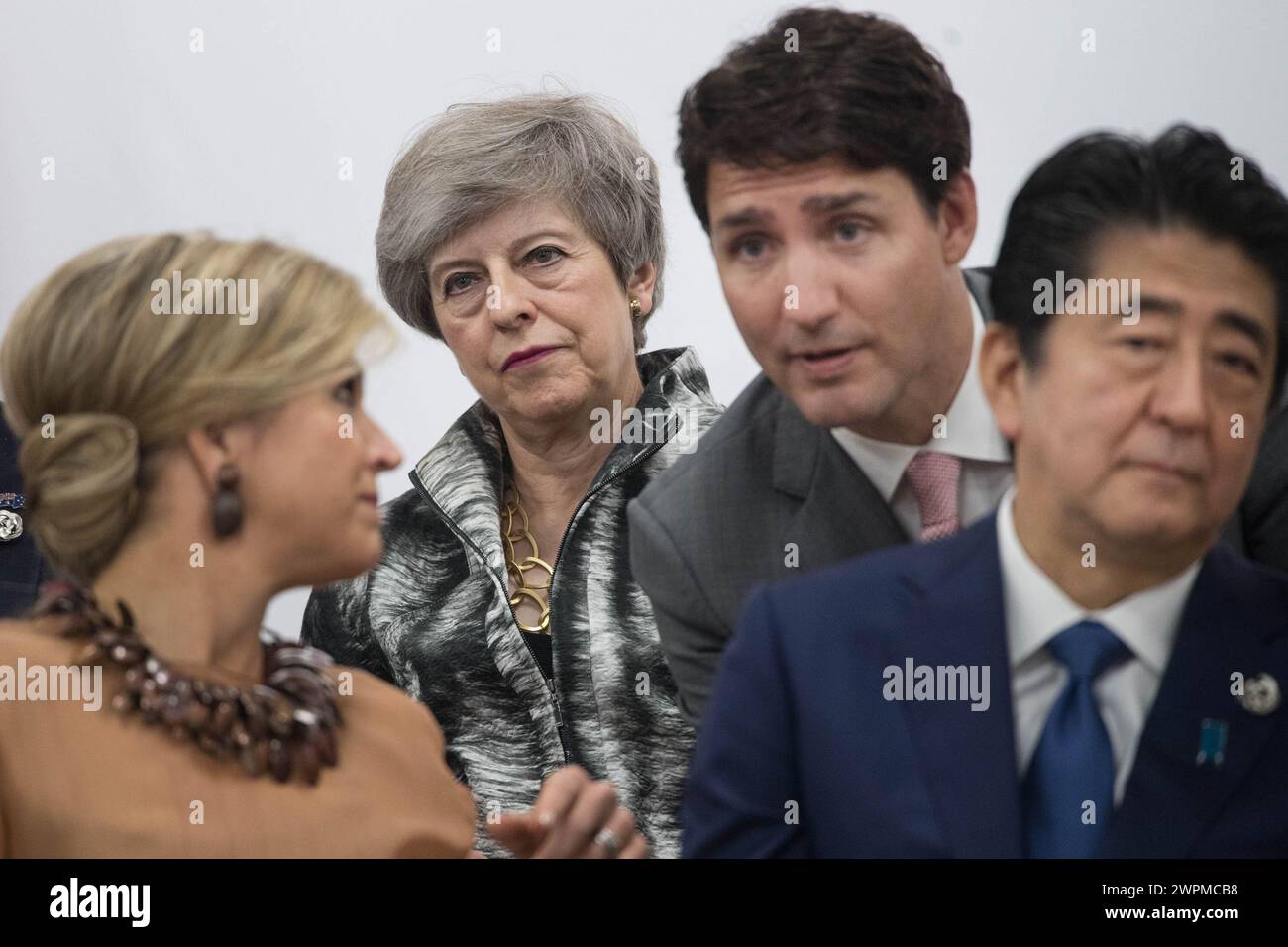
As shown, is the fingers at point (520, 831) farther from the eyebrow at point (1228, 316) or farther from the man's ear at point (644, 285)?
the eyebrow at point (1228, 316)

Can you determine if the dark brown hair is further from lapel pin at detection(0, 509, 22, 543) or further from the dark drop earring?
lapel pin at detection(0, 509, 22, 543)

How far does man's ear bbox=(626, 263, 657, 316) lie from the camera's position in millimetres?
2627

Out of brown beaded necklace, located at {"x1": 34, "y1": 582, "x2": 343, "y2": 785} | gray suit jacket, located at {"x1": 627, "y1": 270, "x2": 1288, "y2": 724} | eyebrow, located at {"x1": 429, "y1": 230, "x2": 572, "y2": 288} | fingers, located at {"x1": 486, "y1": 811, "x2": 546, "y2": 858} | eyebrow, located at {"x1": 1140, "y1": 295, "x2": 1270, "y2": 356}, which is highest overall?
eyebrow, located at {"x1": 429, "y1": 230, "x2": 572, "y2": 288}

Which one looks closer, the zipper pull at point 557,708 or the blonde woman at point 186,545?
the blonde woman at point 186,545

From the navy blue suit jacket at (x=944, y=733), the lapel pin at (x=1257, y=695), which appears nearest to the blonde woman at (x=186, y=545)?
the navy blue suit jacket at (x=944, y=733)

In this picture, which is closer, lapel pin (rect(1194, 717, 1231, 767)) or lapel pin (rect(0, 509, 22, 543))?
lapel pin (rect(1194, 717, 1231, 767))

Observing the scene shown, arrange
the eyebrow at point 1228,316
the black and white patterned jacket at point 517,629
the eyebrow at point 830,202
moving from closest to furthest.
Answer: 1. the eyebrow at point 1228,316
2. the eyebrow at point 830,202
3. the black and white patterned jacket at point 517,629

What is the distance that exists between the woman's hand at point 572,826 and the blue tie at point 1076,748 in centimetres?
57

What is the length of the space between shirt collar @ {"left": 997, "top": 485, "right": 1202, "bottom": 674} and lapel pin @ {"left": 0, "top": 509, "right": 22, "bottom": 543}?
59.0 inches

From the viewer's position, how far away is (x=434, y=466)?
8.73ft

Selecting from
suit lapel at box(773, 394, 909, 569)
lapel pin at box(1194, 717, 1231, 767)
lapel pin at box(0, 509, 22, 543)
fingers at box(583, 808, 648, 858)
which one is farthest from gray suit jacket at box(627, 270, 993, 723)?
lapel pin at box(0, 509, 22, 543)

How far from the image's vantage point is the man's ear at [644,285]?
2627 mm
